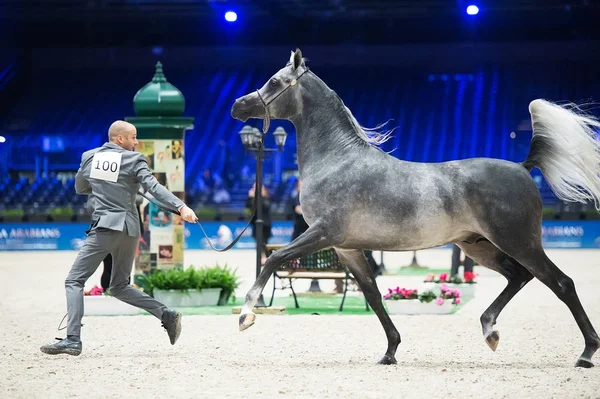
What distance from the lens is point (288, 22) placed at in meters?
32.3

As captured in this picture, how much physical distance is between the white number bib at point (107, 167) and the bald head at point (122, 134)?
0.24m

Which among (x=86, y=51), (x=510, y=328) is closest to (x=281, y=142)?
(x=510, y=328)

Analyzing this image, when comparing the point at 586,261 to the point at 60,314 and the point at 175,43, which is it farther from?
the point at 175,43

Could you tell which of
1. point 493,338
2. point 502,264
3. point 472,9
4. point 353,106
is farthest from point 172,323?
point 353,106

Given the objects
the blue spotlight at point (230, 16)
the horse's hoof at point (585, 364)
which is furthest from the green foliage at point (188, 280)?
the blue spotlight at point (230, 16)

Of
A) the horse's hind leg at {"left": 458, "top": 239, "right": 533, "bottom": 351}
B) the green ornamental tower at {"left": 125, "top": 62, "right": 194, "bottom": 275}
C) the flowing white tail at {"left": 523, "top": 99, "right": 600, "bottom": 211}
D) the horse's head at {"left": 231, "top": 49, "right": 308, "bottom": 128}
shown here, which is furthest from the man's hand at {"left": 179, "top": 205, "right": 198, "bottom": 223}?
the green ornamental tower at {"left": 125, "top": 62, "right": 194, "bottom": 275}

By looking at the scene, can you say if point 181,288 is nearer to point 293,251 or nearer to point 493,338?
point 293,251

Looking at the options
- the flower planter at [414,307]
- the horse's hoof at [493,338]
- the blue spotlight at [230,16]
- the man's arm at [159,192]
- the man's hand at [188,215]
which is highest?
the blue spotlight at [230,16]

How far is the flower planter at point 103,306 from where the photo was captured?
440 inches

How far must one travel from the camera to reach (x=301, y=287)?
1563 cm

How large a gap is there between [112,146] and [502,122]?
28097mm

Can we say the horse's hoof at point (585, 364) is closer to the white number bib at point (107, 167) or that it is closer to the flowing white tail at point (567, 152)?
the flowing white tail at point (567, 152)

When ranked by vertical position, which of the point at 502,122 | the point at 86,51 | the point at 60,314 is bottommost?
the point at 60,314

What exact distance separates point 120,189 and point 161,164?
5182 millimetres
